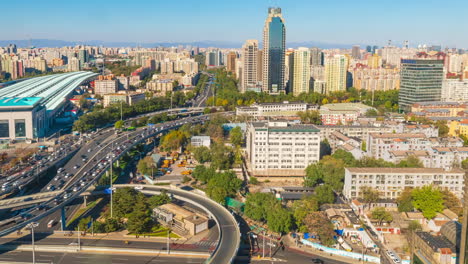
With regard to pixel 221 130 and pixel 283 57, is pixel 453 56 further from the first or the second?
pixel 221 130

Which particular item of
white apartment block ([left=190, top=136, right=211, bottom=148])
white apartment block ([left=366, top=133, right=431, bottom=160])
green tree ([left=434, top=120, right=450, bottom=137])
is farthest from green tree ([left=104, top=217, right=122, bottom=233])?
green tree ([left=434, top=120, right=450, bottom=137])

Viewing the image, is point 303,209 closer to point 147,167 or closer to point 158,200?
point 158,200

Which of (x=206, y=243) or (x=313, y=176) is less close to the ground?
(x=313, y=176)

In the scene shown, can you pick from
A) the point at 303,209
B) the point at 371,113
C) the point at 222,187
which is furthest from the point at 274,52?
the point at 303,209

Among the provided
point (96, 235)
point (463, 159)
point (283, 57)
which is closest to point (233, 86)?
point (283, 57)

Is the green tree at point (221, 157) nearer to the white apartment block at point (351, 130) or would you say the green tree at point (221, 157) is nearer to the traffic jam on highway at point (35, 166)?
the white apartment block at point (351, 130)

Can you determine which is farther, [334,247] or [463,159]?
[463,159]
